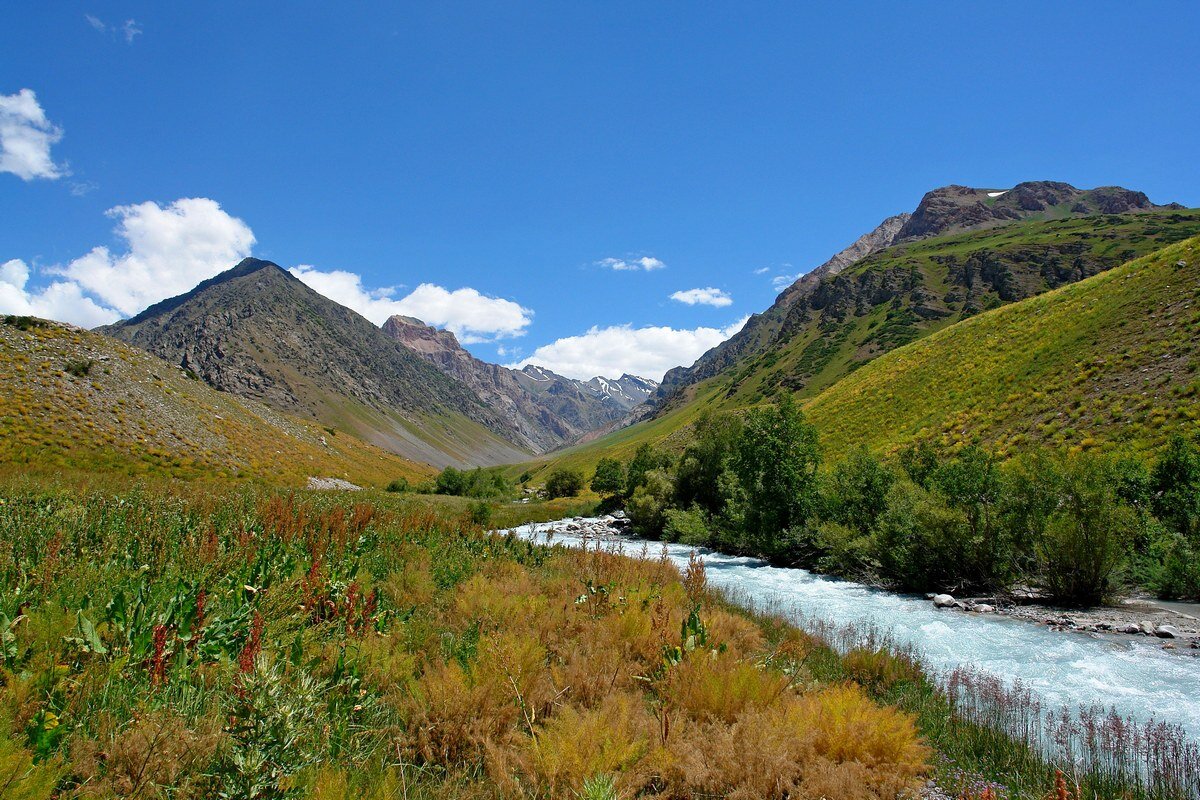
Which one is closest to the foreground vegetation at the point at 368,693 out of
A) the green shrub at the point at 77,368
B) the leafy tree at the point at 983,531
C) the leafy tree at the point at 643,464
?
the leafy tree at the point at 983,531

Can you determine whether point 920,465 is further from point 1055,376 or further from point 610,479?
point 610,479

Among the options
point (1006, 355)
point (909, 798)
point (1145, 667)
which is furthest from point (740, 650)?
point (1006, 355)

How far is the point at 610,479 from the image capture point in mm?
60000

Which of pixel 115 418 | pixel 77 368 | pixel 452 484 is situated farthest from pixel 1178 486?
pixel 77 368

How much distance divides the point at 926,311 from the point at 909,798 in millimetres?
148190

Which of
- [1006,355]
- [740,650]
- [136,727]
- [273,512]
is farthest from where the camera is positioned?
[1006,355]

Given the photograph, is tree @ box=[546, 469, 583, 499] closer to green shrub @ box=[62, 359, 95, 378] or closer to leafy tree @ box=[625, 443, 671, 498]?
leafy tree @ box=[625, 443, 671, 498]

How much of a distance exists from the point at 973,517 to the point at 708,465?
21334 mm

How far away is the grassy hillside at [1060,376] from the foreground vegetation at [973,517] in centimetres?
569

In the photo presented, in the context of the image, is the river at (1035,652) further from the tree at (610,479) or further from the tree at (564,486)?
the tree at (564,486)

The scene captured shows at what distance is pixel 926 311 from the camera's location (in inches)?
5094

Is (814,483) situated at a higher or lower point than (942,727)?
higher

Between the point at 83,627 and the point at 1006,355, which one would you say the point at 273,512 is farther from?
the point at 1006,355

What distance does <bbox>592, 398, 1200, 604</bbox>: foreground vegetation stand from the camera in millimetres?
14523
